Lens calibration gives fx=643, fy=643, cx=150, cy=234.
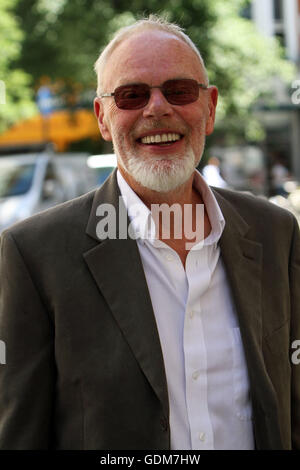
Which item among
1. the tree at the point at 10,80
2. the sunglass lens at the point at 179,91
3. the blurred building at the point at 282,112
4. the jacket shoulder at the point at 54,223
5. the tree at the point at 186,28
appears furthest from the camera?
the blurred building at the point at 282,112

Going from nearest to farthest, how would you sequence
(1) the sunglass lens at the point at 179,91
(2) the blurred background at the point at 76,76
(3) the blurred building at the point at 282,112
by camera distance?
(1) the sunglass lens at the point at 179,91 → (2) the blurred background at the point at 76,76 → (3) the blurred building at the point at 282,112

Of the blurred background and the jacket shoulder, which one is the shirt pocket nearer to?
the jacket shoulder

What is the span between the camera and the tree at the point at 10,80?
40.5 ft

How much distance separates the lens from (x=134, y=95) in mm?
1988

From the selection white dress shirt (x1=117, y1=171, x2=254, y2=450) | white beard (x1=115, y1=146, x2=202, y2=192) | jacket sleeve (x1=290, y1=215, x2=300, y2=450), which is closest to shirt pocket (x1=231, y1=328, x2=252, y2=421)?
white dress shirt (x1=117, y1=171, x2=254, y2=450)

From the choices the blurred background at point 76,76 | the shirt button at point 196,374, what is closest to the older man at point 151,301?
the shirt button at point 196,374

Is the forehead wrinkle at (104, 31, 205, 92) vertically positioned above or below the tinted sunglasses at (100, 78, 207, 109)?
above

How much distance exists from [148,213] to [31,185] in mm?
9137

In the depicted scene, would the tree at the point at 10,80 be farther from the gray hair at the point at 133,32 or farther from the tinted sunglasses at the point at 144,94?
the tinted sunglasses at the point at 144,94

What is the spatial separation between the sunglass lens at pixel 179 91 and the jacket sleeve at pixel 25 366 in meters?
0.69

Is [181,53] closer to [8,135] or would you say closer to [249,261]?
[249,261]

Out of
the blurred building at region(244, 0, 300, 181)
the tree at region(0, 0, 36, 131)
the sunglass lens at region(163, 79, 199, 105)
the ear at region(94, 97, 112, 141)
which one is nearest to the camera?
the sunglass lens at region(163, 79, 199, 105)

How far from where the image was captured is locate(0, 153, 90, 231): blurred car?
10.3 metres

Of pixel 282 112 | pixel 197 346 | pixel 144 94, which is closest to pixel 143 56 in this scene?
pixel 144 94
